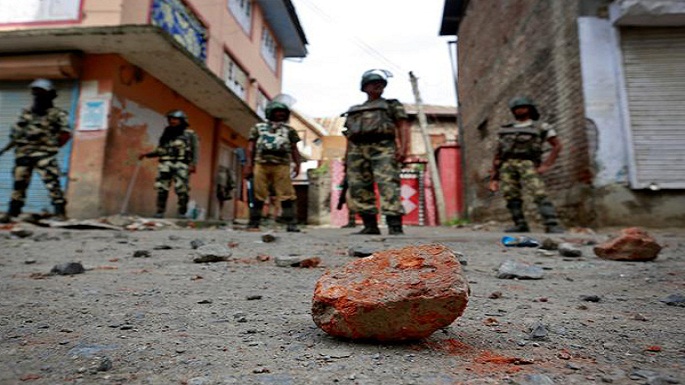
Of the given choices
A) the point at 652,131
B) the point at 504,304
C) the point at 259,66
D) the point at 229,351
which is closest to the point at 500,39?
the point at 652,131

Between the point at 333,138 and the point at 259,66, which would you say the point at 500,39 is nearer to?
the point at 259,66

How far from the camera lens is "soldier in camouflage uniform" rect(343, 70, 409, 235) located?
12.1 ft

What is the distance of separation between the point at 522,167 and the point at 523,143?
0.93 feet

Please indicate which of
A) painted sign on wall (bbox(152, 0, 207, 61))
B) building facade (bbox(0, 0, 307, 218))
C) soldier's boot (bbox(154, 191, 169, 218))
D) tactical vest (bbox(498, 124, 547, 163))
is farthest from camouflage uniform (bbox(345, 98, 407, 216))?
painted sign on wall (bbox(152, 0, 207, 61))

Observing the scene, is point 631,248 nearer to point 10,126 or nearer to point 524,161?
point 524,161

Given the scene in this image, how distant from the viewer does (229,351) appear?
2.68ft

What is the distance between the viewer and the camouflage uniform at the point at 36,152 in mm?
4863

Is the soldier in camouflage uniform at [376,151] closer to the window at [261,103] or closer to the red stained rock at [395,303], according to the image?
the red stained rock at [395,303]

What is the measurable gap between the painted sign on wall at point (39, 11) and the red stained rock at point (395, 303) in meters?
6.95

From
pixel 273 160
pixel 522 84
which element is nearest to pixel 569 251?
pixel 273 160

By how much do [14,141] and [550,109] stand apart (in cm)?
729

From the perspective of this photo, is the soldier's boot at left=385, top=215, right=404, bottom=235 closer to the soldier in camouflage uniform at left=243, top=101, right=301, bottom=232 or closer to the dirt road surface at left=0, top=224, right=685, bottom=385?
the soldier in camouflage uniform at left=243, top=101, right=301, bottom=232

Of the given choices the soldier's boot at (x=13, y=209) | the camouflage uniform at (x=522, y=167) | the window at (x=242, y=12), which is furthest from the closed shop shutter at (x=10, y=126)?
the camouflage uniform at (x=522, y=167)

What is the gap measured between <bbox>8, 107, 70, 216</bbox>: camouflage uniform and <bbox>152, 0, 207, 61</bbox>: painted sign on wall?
2.23 m
